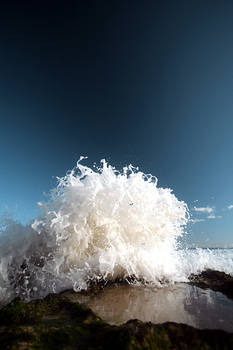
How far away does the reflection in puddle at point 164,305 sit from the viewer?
229cm

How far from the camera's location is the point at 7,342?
1.40 meters

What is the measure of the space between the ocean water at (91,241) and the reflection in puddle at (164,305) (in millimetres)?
508

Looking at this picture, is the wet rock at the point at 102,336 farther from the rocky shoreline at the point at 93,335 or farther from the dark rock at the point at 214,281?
the dark rock at the point at 214,281

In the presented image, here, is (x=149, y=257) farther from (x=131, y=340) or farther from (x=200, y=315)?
(x=131, y=340)

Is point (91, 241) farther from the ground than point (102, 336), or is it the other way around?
point (91, 241)

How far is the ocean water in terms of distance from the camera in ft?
12.7

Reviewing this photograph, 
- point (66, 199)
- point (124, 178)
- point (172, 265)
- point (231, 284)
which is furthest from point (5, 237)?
point (231, 284)

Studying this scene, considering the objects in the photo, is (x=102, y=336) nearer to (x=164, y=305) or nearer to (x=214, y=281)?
(x=164, y=305)

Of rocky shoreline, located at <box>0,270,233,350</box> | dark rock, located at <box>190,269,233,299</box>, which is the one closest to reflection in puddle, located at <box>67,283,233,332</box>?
dark rock, located at <box>190,269,233,299</box>

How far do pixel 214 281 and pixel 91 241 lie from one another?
287 centimetres

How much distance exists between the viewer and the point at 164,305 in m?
2.80

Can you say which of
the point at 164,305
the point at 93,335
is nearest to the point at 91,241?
the point at 164,305

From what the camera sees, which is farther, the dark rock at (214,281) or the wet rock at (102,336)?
the dark rock at (214,281)

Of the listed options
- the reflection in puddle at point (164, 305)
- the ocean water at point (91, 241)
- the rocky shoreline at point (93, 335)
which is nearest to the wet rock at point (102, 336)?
the rocky shoreline at point (93, 335)
